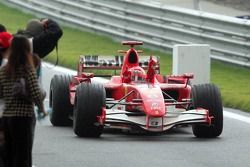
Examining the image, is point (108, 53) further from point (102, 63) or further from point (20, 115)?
point (20, 115)

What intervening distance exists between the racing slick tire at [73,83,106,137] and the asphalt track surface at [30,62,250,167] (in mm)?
194

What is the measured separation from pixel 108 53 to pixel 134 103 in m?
11.4

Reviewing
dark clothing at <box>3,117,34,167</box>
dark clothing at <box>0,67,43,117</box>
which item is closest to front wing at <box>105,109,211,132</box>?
dark clothing at <box>3,117,34,167</box>

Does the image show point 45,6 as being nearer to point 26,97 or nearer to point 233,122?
point 233,122

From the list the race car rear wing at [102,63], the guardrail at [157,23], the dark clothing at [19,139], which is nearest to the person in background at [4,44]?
the dark clothing at [19,139]

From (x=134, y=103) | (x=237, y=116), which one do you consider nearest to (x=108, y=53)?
(x=237, y=116)

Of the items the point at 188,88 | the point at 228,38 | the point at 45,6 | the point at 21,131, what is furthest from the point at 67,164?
the point at 45,6

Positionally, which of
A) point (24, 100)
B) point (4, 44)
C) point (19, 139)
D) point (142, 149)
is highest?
point (4, 44)

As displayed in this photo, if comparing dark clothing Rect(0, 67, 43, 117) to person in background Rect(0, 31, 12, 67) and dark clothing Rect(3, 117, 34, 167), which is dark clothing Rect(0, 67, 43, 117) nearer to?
dark clothing Rect(3, 117, 34, 167)

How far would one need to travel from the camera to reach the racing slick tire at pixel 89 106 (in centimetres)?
1530

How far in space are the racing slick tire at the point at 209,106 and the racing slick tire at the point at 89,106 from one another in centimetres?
132

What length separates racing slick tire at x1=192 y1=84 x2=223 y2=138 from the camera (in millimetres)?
15695

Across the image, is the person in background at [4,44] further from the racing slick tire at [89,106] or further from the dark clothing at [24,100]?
the racing slick tire at [89,106]

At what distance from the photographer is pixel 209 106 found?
1574 cm
